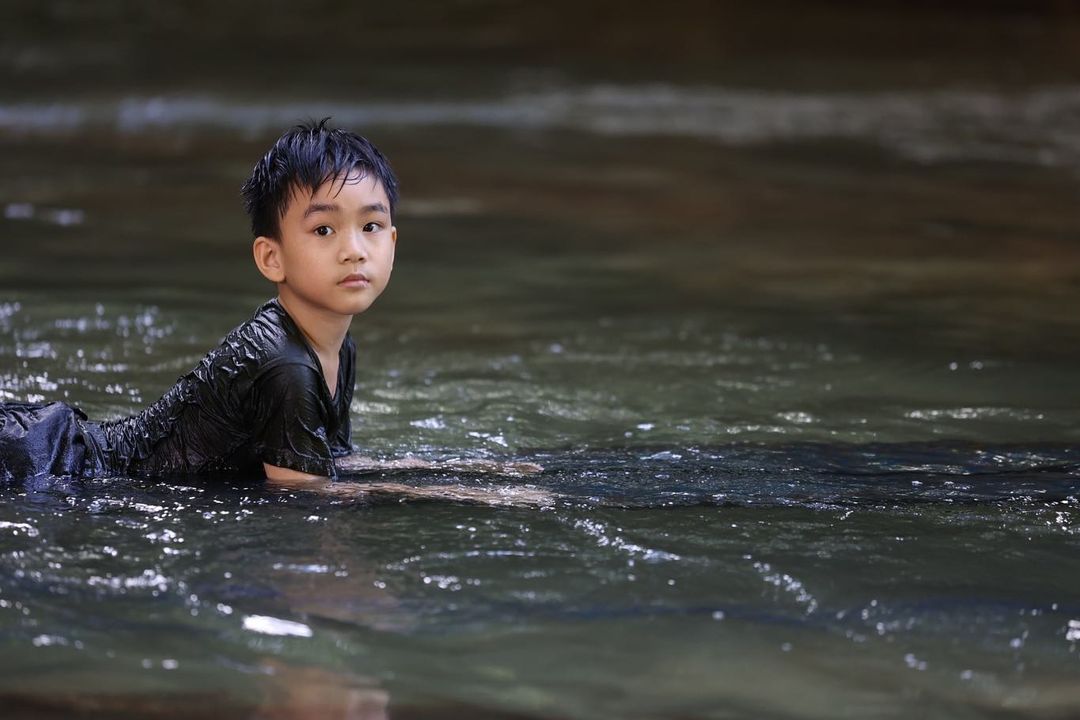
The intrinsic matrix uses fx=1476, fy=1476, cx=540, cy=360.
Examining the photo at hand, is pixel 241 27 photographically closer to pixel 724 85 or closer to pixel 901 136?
pixel 724 85

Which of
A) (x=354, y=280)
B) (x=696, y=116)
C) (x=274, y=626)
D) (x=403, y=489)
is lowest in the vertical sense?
(x=274, y=626)

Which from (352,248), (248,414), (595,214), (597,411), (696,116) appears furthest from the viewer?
(696,116)

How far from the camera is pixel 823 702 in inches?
94.9

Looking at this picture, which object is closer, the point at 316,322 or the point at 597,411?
the point at 316,322

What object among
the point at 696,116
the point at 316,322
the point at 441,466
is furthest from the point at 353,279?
the point at 696,116

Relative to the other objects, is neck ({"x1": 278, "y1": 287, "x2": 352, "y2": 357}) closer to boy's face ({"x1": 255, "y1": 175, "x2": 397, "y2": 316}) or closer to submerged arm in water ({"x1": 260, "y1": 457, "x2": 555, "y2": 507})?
boy's face ({"x1": 255, "y1": 175, "x2": 397, "y2": 316})

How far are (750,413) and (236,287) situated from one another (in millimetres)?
2323

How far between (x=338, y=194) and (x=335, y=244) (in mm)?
105

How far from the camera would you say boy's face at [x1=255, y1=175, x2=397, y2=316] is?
311 centimetres

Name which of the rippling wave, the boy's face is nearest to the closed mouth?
the boy's face

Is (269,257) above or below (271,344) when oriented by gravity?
above

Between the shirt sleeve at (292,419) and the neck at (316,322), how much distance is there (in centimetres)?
10

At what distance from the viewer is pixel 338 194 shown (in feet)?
10.2

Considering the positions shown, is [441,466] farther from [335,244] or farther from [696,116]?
[696,116]
